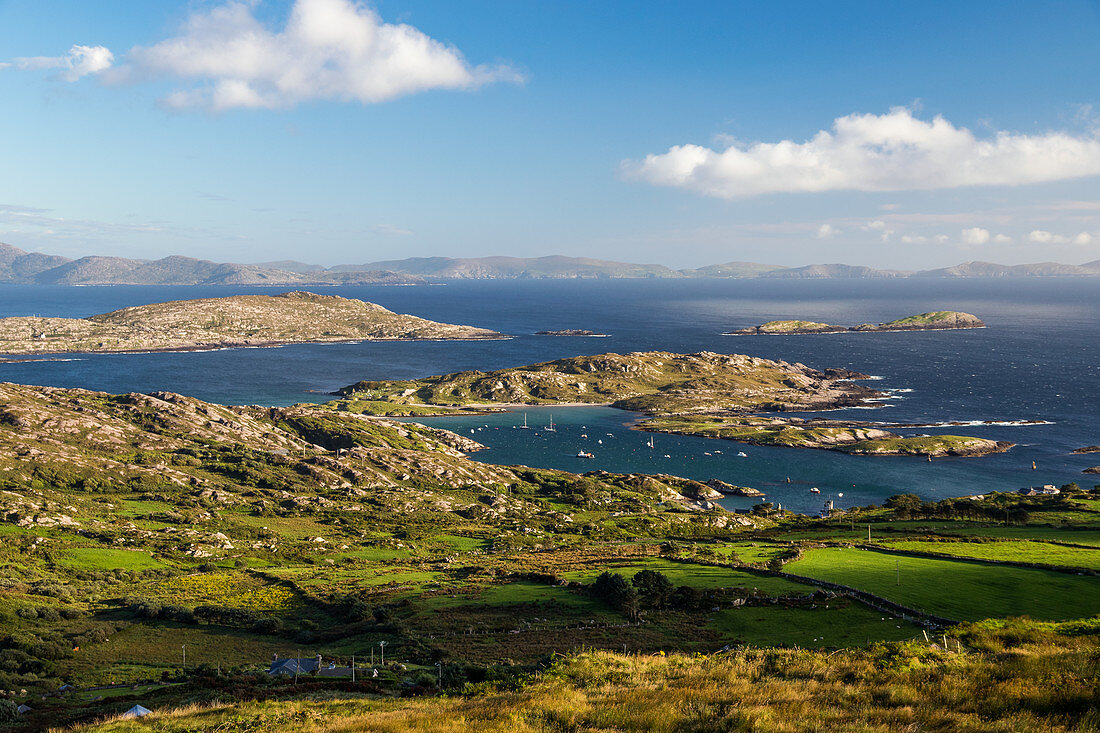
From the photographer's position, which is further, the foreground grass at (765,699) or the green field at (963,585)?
the green field at (963,585)

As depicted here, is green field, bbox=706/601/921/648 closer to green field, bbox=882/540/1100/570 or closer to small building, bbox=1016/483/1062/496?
green field, bbox=882/540/1100/570

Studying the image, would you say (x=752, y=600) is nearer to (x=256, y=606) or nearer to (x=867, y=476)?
(x=256, y=606)

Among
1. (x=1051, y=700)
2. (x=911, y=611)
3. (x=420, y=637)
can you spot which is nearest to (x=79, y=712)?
(x=420, y=637)

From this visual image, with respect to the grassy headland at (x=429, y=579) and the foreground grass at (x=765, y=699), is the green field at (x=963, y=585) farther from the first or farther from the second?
the foreground grass at (x=765, y=699)

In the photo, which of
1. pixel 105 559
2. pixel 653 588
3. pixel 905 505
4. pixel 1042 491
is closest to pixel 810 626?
pixel 653 588

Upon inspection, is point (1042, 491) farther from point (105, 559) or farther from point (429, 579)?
point (105, 559)

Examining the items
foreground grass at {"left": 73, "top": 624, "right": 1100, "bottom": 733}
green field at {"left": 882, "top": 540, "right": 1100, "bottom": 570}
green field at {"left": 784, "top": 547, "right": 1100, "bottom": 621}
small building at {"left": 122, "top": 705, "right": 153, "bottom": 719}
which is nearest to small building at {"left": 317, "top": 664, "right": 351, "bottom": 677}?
small building at {"left": 122, "top": 705, "right": 153, "bottom": 719}

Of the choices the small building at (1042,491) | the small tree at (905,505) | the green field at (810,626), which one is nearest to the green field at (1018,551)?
the green field at (810,626)
